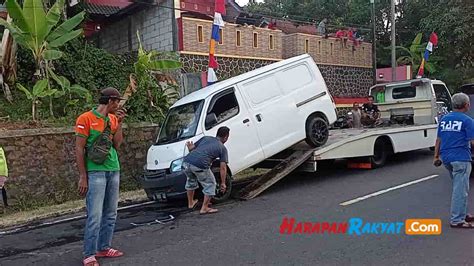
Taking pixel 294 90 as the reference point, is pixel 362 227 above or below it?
below

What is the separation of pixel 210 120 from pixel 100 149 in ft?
11.2

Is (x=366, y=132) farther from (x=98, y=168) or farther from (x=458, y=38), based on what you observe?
(x=458, y=38)

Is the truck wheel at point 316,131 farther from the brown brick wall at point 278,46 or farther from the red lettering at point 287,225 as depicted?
the brown brick wall at point 278,46

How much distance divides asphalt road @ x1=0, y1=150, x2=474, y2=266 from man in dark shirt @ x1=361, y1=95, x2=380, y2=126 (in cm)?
338

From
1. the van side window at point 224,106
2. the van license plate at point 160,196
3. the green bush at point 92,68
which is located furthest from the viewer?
the green bush at point 92,68

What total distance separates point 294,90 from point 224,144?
2112 mm

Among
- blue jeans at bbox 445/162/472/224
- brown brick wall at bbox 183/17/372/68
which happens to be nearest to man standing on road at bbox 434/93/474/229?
blue jeans at bbox 445/162/472/224

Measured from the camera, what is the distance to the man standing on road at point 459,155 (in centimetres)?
571

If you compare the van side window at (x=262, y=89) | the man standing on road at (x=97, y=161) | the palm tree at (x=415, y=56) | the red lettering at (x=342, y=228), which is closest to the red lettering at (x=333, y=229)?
the red lettering at (x=342, y=228)

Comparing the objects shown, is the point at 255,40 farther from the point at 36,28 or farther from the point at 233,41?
the point at 36,28

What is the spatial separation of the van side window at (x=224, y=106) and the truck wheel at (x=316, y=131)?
1684 millimetres

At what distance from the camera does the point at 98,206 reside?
4.97 meters

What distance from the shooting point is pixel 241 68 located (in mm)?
17531

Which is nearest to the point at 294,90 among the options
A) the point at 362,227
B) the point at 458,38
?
the point at 362,227
